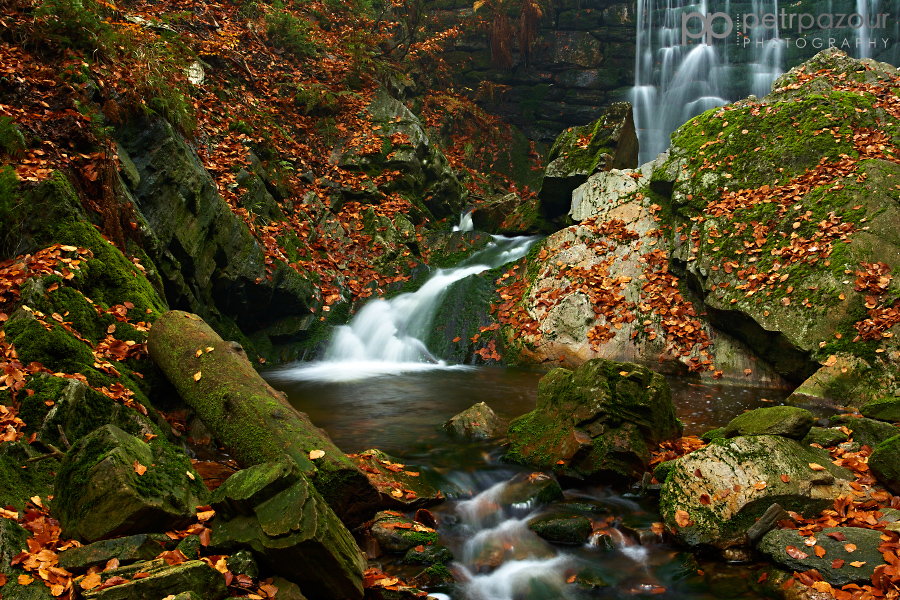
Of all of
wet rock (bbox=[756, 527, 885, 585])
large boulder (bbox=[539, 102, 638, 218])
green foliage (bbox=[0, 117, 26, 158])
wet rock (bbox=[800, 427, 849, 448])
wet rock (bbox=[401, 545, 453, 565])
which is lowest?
wet rock (bbox=[401, 545, 453, 565])

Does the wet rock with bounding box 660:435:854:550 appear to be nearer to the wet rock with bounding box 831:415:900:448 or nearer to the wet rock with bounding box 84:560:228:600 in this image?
the wet rock with bounding box 831:415:900:448

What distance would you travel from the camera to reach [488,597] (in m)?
3.49

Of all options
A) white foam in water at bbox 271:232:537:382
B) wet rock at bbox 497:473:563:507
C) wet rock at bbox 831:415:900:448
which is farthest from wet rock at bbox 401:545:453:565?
white foam in water at bbox 271:232:537:382

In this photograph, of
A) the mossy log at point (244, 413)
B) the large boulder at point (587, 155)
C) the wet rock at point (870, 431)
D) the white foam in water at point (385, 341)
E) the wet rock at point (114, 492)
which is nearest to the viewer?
the wet rock at point (114, 492)

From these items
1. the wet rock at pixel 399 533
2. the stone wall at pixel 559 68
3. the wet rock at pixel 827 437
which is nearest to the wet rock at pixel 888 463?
the wet rock at pixel 827 437

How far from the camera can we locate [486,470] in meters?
4.95

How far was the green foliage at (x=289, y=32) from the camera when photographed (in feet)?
46.0

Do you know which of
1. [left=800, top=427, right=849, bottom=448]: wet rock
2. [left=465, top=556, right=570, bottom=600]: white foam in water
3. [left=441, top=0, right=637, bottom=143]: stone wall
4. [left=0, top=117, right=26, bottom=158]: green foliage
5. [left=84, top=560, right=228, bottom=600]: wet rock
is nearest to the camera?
[left=84, top=560, right=228, bottom=600]: wet rock

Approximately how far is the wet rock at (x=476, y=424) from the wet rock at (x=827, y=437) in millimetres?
2871

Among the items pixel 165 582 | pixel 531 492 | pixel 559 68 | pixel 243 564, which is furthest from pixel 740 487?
pixel 559 68

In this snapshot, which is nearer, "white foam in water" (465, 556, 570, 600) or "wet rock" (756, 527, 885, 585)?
"wet rock" (756, 527, 885, 585)

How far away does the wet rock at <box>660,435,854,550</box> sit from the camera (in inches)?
142

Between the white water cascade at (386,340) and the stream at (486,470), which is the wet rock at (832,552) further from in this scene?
the white water cascade at (386,340)

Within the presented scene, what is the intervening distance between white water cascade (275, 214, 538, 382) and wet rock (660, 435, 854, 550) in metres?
5.77
